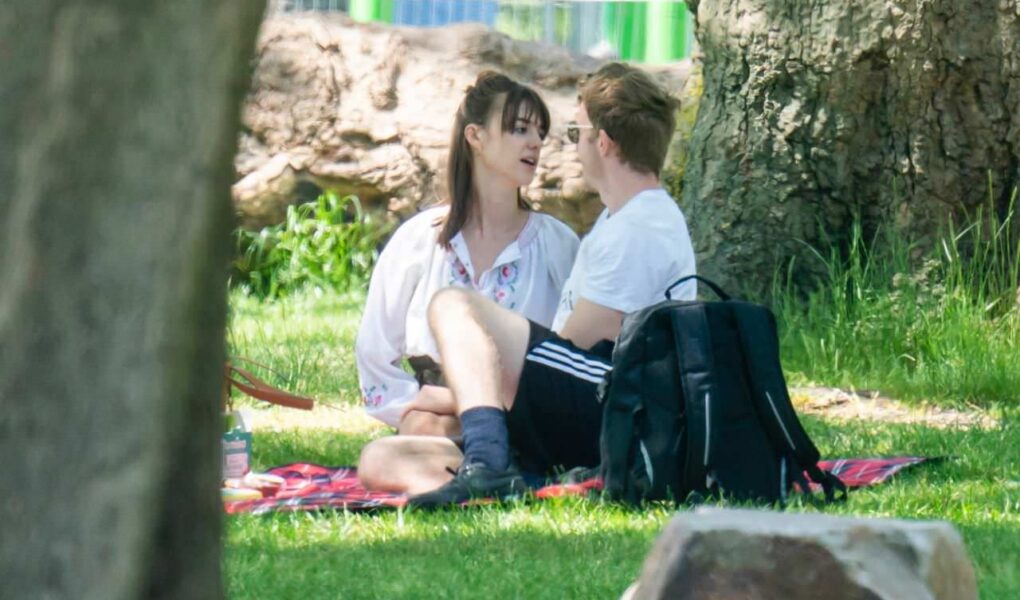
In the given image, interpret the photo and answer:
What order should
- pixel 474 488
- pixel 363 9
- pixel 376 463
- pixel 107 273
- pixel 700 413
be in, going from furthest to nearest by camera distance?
pixel 363 9, pixel 376 463, pixel 474 488, pixel 700 413, pixel 107 273

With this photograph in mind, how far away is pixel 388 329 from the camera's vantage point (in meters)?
5.39

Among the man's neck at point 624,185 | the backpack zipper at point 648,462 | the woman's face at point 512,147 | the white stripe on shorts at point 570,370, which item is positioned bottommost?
the backpack zipper at point 648,462

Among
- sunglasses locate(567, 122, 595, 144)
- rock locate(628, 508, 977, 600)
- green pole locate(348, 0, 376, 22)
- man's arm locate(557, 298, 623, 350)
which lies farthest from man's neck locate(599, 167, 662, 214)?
green pole locate(348, 0, 376, 22)

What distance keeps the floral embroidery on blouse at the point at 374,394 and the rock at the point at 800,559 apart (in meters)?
3.06

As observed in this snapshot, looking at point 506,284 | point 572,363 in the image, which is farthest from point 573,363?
point 506,284

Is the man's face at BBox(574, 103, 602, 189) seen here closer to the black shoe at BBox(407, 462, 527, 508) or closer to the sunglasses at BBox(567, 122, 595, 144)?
the sunglasses at BBox(567, 122, 595, 144)

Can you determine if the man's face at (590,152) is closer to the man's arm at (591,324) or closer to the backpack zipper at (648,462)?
the man's arm at (591,324)

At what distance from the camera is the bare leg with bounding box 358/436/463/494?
15.7 feet

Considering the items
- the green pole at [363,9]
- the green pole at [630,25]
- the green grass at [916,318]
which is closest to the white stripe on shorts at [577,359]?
the green grass at [916,318]

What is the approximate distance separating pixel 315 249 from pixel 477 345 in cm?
609

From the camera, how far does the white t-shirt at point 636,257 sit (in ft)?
15.8

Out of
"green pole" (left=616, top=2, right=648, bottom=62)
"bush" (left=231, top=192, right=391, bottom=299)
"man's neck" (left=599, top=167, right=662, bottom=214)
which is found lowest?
"bush" (left=231, top=192, right=391, bottom=299)

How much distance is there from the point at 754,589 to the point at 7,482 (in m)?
1.10

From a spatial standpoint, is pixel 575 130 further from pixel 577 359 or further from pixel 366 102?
pixel 366 102
